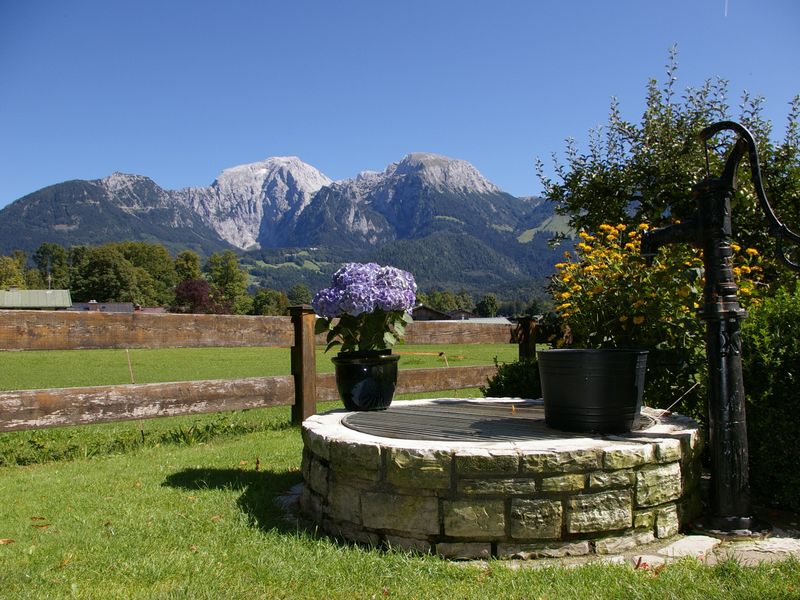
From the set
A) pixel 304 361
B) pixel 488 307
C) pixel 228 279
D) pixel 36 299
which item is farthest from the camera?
pixel 488 307

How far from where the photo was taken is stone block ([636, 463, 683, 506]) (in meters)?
2.83

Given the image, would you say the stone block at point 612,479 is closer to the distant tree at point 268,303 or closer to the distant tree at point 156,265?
the distant tree at point 268,303

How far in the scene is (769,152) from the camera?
8.12 meters

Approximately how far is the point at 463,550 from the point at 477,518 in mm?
170

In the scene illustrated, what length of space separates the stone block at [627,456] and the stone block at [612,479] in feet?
0.10

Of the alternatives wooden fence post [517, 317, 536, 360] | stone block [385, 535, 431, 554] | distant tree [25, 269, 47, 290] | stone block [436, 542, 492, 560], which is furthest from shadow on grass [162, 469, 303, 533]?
distant tree [25, 269, 47, 290]

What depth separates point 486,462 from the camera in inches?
106

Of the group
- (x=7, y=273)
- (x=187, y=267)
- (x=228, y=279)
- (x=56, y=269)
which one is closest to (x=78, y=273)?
(x=187, y=267)

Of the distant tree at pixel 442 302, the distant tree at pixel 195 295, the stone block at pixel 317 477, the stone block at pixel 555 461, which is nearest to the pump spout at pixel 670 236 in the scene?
the stone block at pixel 555 461

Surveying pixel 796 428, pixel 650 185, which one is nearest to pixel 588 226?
pixel 650 185

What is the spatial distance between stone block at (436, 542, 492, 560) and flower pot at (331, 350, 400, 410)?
151 cm

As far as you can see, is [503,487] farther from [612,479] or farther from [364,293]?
[364,293]

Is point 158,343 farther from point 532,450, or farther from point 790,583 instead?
point 790,583

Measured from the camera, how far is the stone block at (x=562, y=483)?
2.71 metres
